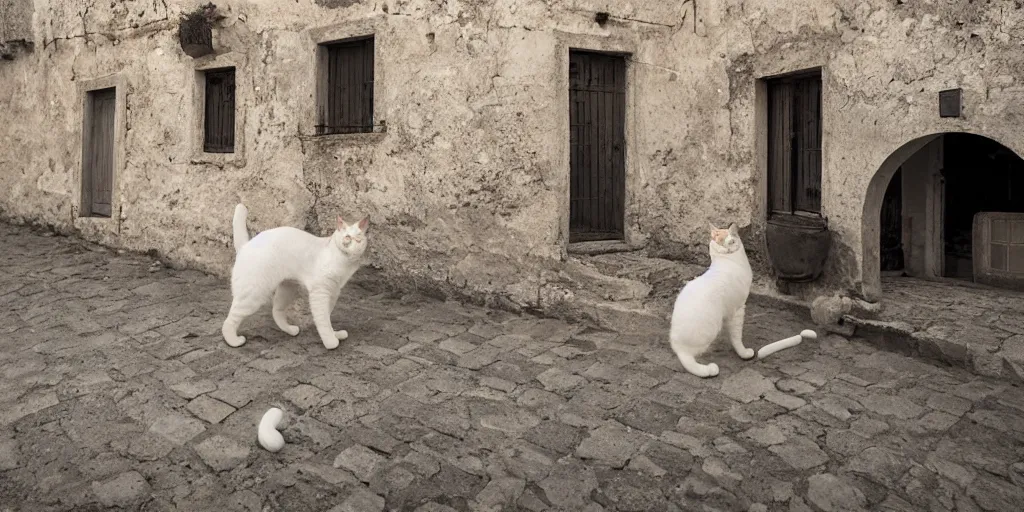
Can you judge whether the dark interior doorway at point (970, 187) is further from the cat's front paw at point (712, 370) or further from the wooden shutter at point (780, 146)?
the cat's front paw at point (712, 370)

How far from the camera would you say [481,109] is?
21.6ft

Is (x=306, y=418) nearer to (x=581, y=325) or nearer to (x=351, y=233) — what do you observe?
(x=351, y=233)

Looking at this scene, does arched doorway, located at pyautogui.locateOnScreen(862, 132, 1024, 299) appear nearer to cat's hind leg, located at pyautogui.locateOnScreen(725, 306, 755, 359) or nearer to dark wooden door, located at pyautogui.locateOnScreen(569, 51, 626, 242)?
dark wooden door, located at pyautogui.locateOnScreen(569, 51, 626, 242)

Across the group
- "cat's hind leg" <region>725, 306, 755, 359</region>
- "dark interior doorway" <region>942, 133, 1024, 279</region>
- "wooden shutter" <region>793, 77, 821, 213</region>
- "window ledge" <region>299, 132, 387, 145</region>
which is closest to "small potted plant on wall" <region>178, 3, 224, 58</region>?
"window ledge" <region>299, 132, 387, 145</region>

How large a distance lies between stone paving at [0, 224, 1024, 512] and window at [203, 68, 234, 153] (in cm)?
292

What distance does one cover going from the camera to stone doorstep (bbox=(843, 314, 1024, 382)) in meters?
→ 4.74

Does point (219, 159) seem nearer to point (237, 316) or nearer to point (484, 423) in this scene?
point (237, 316)

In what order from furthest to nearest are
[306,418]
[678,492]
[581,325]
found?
1. [581,325]
2. [306,418]
3. [678,492]

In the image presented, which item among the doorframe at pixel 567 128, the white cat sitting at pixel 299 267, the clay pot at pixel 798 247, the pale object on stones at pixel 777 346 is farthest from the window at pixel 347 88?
the pale object on stones at pixel 777 346

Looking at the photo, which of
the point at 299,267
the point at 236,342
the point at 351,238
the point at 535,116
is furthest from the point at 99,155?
the point at 535,116

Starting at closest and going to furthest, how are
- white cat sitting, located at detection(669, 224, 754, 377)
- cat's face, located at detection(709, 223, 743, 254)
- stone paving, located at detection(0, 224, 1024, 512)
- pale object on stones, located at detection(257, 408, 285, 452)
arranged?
stone paving, located at detection(0, 224, 1024, 512) → pale object on stones, located at detection(257, 408, 285, 452) → white cat sitting, located at detection(669, 224, 754, 377) → cat's face, located at detection(709, 223, 743, 254)

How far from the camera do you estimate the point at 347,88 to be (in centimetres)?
752

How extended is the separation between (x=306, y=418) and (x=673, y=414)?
2.15 meters

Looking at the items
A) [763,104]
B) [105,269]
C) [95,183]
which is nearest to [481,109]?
[763,104]
